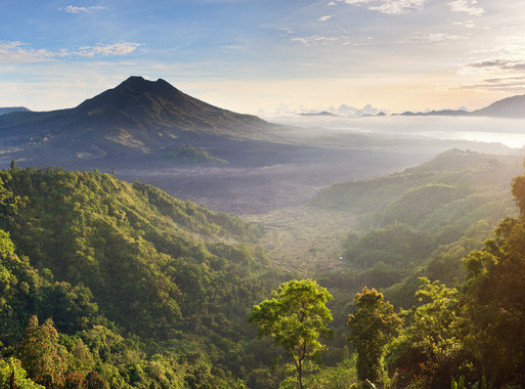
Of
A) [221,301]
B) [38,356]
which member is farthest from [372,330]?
[221,301]

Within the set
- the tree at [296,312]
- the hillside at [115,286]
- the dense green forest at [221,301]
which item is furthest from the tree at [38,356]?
the tree at [296,312]

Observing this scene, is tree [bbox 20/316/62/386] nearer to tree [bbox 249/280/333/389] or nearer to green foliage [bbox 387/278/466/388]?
tree [bbox 249/280/333/389]

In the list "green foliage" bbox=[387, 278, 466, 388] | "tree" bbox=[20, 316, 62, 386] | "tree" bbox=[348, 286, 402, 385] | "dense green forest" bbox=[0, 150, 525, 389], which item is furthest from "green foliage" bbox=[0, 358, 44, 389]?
"green foliage" bbox=[387, 278, 466, 388]

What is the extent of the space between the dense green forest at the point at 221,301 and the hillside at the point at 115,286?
0.46ft

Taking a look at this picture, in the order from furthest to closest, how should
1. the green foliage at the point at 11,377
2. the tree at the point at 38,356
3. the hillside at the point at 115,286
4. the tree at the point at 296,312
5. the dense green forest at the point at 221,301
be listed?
1. the hillside at the point at 115,286
2. the tree at the point at 296,312
3. the tree at the point at 38,356
4. the dense green forest at the point at 221,301
5. the green foliage at the point at 11,377

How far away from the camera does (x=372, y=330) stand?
19.2 meters

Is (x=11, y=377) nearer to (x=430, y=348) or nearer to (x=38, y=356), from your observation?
(x=38, y=356)

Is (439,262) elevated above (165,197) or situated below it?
below

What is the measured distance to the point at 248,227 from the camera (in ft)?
270

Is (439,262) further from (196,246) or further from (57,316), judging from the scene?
(57,316)

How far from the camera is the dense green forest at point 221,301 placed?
15695 millimetres

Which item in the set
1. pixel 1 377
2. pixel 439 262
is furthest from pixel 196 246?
pixel 1 377

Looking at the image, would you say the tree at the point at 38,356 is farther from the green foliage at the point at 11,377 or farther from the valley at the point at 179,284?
the green foliage at the point at 11,377

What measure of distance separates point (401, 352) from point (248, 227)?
60716 millimetres
